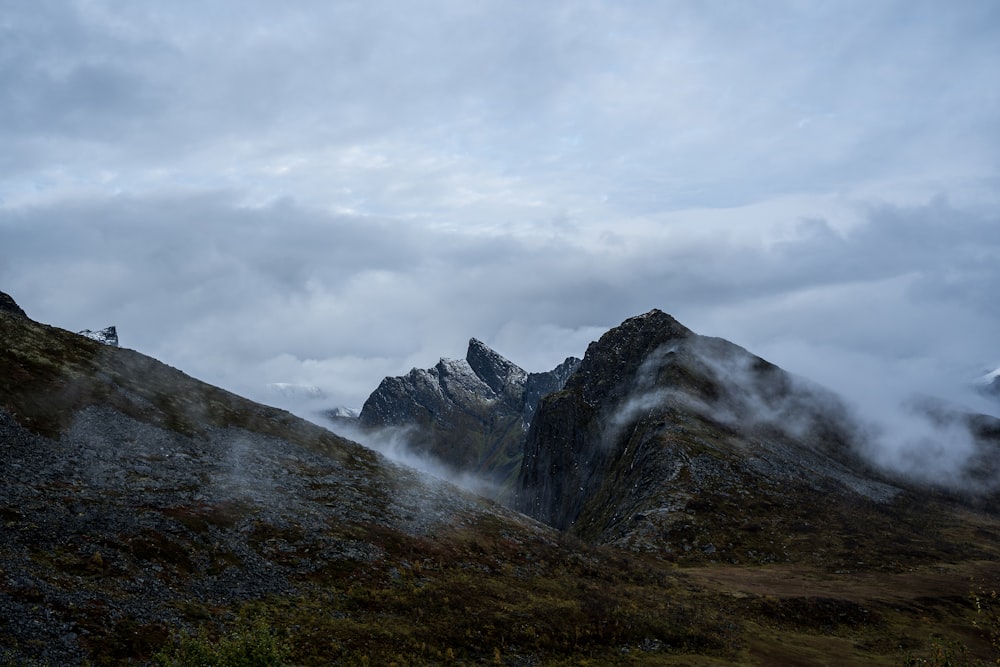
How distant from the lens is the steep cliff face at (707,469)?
10544 centimetres

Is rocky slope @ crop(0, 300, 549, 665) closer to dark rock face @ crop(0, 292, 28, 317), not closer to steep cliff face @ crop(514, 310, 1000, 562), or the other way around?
dark rock face @ crop(0, 292, 28, 317)

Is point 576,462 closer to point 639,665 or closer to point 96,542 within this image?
point 639,665

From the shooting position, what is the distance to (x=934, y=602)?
2717 inches

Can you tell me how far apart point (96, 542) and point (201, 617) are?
405 inches

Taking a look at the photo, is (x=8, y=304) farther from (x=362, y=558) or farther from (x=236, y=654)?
(x=236, y=654)

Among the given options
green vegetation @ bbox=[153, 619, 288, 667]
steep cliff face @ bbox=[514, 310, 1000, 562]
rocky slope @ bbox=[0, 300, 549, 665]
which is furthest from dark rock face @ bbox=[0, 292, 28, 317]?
steep cliff face @ bbox=[514, 310, 1000, 562]

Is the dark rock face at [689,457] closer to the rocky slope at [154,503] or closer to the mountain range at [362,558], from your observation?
the mountain range at [362,558]

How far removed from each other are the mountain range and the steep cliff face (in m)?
1.08

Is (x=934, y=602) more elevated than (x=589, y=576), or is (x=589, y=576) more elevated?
(x=934, y=602)

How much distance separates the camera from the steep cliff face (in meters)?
105

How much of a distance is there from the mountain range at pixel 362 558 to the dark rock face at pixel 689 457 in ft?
4.44

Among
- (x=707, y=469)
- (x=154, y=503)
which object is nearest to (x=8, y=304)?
(x=154, y=503)

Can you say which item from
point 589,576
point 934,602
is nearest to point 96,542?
point 589,576

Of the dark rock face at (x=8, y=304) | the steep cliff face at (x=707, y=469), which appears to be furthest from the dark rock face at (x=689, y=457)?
the dark rock face at (x=8, y=304)
